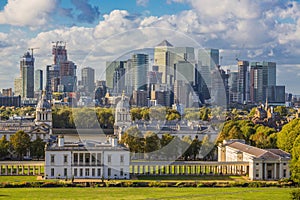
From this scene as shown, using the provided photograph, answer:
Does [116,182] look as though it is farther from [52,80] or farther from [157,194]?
[52,80]

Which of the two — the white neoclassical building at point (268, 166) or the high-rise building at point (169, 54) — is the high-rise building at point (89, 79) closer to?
the high-rise building at point (169, 54)

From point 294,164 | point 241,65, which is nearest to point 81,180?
point 294,164

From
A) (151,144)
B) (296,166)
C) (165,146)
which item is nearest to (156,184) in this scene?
(296,166)

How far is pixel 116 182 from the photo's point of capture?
40875mm

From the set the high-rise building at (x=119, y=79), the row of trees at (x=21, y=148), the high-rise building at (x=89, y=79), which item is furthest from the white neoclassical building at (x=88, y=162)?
the high-rise building at (x=89, y=79)

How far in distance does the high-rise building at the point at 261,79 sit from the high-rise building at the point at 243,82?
1.53 m

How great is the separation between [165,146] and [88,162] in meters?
12.9

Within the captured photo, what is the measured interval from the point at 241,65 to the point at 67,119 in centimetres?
9957

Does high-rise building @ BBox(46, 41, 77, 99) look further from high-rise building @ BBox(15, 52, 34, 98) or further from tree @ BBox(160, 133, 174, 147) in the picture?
tree @ BBox(160, 133, 174, 147)

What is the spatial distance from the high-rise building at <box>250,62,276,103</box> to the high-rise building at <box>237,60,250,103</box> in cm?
153

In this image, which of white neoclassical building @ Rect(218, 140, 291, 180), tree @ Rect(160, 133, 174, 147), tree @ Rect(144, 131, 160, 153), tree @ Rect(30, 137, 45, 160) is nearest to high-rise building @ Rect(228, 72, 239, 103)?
tree @ Rect(160, 133, 174, 147)

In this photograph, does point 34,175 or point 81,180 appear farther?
point 34,175

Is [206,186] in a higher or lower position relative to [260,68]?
lower

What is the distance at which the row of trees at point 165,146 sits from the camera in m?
55.0
